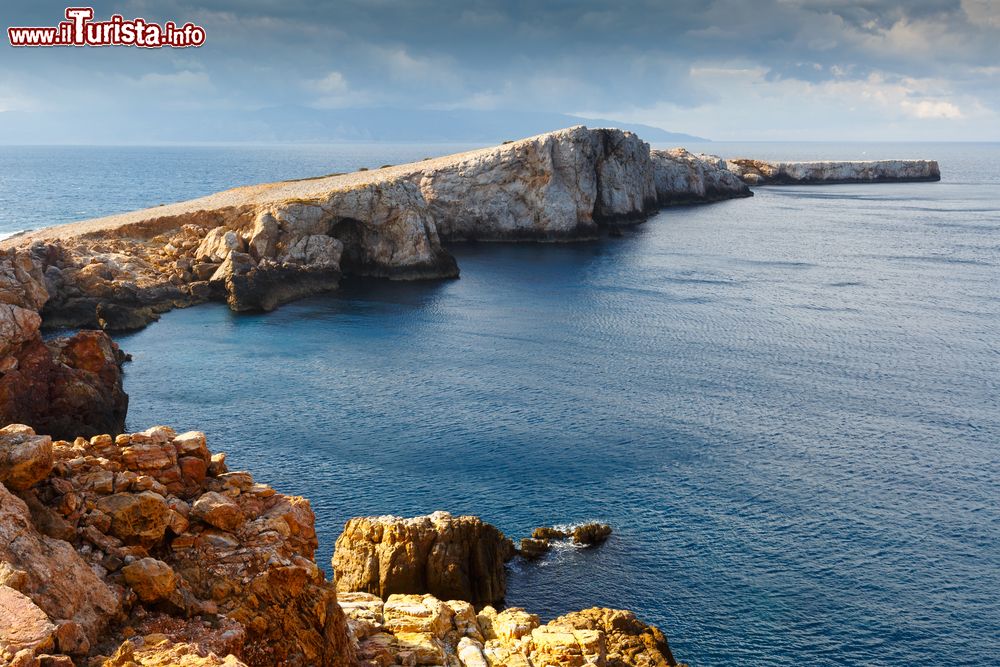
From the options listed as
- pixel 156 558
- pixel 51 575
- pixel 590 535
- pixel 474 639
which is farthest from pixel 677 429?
pixel 51 575

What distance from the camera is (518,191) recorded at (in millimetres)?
134750

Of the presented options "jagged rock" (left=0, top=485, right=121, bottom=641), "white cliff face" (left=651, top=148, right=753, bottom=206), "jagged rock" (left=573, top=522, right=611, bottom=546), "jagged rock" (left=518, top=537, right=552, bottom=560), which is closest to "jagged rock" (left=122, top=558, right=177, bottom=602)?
"jagged rock" (left=0, top=485, right=121, bottom=641)

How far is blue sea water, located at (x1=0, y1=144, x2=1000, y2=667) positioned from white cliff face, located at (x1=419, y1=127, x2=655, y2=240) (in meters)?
29.3

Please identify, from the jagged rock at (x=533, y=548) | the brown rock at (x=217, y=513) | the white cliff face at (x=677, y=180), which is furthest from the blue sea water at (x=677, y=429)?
the white cliff face at (x=677, y=180)

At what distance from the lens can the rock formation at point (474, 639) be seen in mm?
25438

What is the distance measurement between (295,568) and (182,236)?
286ft

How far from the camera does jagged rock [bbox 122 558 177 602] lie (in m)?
20.7

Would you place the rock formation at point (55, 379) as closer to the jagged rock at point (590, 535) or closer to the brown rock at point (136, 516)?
the jagged rock at point (590, 535)

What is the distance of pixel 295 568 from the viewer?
73.6 ft

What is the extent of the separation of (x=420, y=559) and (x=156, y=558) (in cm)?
1673

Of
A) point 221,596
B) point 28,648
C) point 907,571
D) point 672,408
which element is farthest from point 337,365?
point 28,648

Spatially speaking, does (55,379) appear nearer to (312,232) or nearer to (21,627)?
(21,627)

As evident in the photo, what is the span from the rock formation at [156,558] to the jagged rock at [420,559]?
1256 centimetres

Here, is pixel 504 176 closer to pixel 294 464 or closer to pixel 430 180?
pixel 430 180
